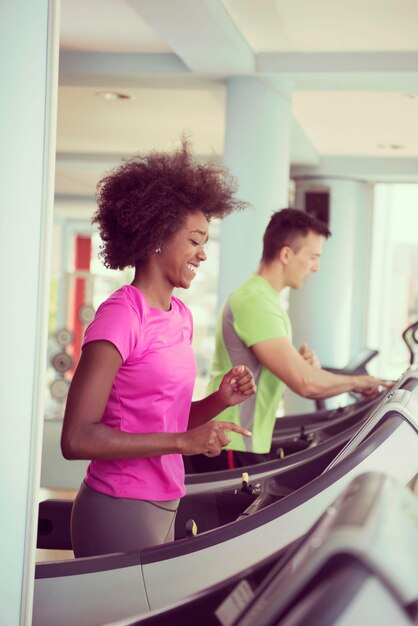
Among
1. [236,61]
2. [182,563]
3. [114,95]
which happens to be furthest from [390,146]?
[182,563]

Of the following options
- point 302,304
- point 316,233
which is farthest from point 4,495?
point 302,304

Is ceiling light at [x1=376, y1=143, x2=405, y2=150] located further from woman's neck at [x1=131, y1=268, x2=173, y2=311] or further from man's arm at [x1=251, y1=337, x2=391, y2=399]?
woman's neck at [x1=131, y1=268, x2=173, y2=311]

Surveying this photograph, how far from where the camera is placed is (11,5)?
1.26 m

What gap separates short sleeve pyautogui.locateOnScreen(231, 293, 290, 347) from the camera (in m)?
2.56

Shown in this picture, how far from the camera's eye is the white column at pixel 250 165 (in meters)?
5.04

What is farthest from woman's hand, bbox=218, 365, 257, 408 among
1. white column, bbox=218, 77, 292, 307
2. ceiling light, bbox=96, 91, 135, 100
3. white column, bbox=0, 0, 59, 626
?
ceiling light, bbox=96, 91, 135, 100

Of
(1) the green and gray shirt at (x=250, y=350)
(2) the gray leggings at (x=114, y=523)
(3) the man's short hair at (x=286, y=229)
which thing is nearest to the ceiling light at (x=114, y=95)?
(3) the man's short hair at (x=286, y=229)

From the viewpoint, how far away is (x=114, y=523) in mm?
1686

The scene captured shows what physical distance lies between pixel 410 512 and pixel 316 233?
85.4 inches

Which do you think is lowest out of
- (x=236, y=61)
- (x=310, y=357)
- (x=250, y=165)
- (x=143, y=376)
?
(x=310, y=357)

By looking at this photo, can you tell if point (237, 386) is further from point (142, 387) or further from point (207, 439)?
point (207, 439)

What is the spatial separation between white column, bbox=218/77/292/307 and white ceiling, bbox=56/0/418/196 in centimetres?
12

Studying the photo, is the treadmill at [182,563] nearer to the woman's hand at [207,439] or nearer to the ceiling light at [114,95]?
the woman's hand at [207,439]

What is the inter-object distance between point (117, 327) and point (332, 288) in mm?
6941
